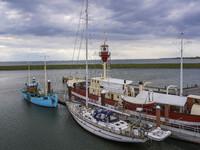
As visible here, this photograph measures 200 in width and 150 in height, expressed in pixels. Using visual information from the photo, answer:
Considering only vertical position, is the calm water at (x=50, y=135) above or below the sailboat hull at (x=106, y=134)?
below

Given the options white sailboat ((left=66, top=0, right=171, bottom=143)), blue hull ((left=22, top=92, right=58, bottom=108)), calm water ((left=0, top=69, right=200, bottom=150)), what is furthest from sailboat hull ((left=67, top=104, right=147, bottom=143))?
blue hull ((left=22, top=92, right=58, bottom=108))

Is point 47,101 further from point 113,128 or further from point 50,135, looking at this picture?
point 113,128

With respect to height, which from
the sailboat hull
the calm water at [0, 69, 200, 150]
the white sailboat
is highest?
the white sailboat

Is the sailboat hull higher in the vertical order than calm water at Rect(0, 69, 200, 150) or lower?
higher

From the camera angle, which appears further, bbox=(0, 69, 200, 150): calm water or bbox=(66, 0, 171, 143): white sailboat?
bbox=(0, 69, 200, 150): calm water

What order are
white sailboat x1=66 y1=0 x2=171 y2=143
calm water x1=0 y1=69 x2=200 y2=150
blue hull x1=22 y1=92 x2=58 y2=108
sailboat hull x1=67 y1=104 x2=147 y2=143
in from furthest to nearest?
blue hull x1=22 y1=92 x2=58 y2=108
calm water x1=0 y1=69 x2=200 y2=150
sailboat hull x1=67 y1=104 x2=147 y2=143
white sailboat x1=66 y1=0 x2=171 y2=143

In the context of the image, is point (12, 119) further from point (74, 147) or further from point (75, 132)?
point (74, 147)

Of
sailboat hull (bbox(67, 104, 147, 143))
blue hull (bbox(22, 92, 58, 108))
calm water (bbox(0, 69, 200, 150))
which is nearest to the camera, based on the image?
sailboat hull (bbox(67, 104, 147, 143))

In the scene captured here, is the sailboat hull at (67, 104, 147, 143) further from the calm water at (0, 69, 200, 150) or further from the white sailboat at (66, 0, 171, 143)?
the calm water at (0, 69, 200, 150)

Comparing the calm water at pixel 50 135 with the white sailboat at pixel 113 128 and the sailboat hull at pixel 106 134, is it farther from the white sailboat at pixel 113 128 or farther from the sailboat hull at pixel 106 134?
the white sailboat at pixel 113 128

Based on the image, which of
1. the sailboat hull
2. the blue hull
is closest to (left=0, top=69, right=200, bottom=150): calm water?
the sailboat hull

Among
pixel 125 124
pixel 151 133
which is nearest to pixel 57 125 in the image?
pixel 125 124

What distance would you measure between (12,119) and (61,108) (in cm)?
845

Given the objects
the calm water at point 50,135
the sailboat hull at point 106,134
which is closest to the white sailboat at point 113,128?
the sailboat hull at point 106,134
